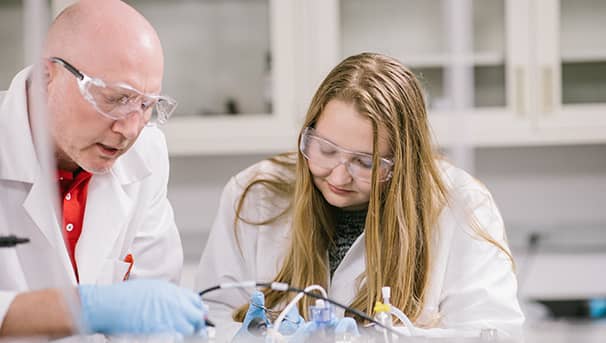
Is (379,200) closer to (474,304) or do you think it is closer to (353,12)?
(474,304)

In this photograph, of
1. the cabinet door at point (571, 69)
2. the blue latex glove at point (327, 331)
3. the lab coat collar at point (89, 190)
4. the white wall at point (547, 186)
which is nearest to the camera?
the blue latex glove at point (327, 331)

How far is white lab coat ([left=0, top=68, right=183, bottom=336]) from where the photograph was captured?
1.37 meters

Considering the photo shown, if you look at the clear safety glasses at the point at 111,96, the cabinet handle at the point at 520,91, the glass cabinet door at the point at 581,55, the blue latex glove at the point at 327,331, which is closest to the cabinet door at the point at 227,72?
the cabinet handle at the point at 520,91

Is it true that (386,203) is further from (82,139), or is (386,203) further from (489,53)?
(489,53)

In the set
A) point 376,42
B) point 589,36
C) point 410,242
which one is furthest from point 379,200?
point 589,36

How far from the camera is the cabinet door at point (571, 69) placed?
8.45ft

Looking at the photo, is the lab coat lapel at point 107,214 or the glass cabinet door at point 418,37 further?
the glass cabinet door at point 418,37

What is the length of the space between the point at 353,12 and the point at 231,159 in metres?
0.72

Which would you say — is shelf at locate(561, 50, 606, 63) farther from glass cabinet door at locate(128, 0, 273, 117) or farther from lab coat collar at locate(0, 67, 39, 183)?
lab coat collar at locate(0, 67, 39, 183)

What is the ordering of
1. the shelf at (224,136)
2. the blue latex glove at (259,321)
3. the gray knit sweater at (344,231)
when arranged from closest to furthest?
1. the blue latex glove at (259,321)
2. the gray knit sweater at (344,231)
3. the shelf at (224,136)

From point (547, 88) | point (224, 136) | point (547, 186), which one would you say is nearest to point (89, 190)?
point (224, 136)

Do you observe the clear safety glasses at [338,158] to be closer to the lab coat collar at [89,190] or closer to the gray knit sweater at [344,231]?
the gray knit sweater at [344,231]

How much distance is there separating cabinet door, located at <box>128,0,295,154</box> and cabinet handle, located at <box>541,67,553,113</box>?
32.6 inches

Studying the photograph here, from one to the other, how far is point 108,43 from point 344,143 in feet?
1.59
